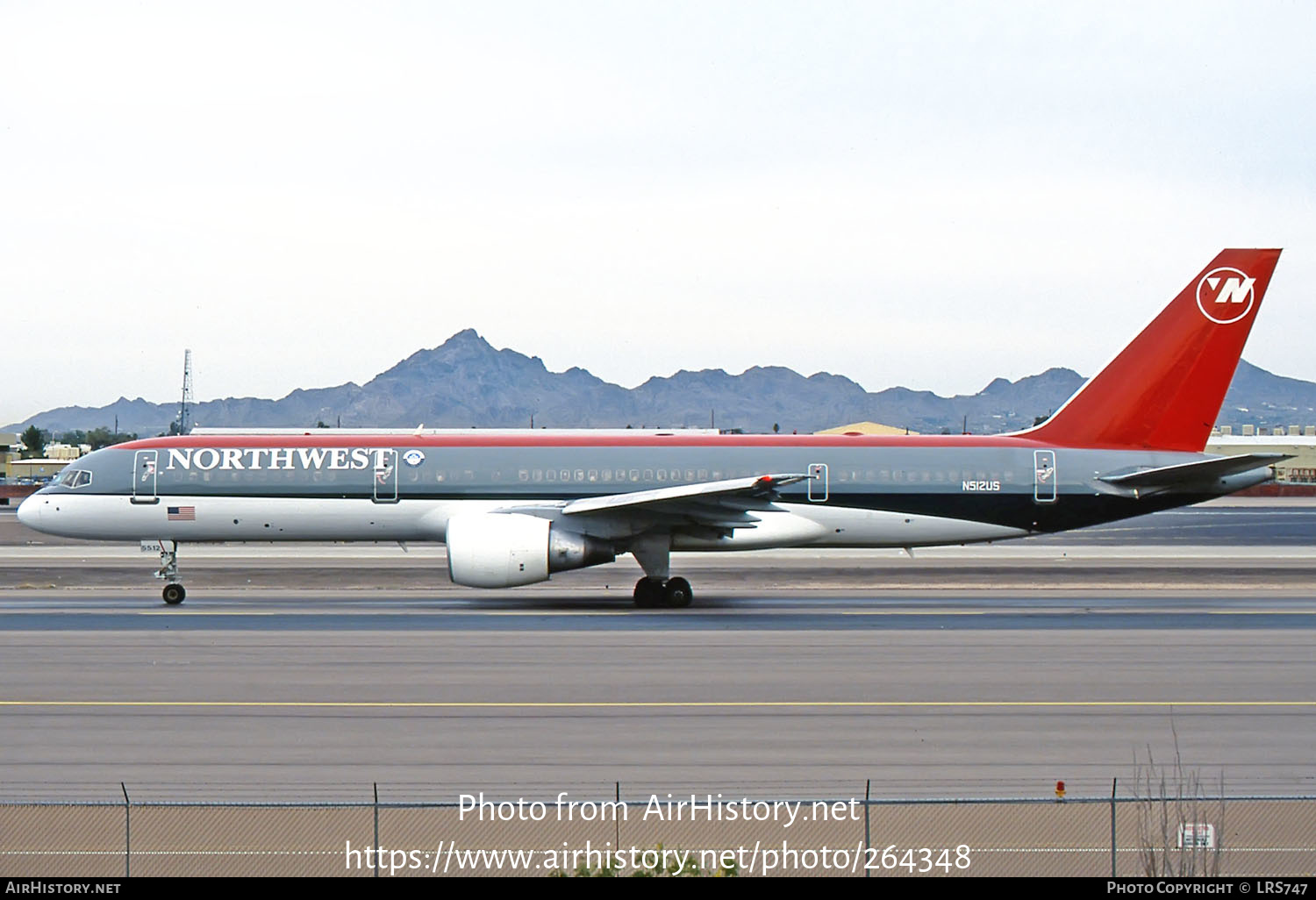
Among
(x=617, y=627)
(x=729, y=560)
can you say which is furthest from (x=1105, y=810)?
(x=729, y=560)

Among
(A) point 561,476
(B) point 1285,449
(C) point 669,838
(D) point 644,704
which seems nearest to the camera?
(C) point 669,838

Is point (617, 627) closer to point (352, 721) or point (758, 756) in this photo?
point (352, 721)

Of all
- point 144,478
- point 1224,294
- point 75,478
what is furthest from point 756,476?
point 75,478

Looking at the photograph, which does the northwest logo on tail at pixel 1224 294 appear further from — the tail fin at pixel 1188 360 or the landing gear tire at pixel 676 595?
the landing gear tire at pixel 676 595

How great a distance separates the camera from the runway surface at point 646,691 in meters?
14.4

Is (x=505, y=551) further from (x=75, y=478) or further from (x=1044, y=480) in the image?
(x=1044, y=480)

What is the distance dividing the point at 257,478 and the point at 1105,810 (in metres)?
25.1

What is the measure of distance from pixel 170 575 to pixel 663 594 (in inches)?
468

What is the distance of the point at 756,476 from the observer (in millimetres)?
33000

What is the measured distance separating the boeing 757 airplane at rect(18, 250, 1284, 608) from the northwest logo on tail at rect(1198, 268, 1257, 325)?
0.10 ft

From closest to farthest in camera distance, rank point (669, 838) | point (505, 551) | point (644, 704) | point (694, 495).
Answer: point (669, 838) → point (644, 704) → point (505, 551) → point (694, 495)

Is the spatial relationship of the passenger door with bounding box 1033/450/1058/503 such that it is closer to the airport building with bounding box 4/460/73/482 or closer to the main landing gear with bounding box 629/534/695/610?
the main landing gear with bounding box 629/534/695/610

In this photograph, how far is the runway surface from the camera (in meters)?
14.4

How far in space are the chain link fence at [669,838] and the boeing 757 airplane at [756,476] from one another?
2003 centimetres
